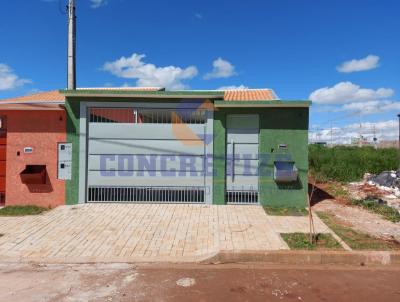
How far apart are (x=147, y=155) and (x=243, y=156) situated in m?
2.75

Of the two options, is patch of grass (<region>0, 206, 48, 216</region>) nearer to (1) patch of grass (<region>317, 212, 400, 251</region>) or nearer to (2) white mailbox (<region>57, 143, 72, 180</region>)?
(2) white mailbox (<region>57, 143, 72, 180</region>)

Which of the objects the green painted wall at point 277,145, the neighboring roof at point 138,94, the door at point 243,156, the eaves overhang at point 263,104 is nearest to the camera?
the eaves overhang at point 263,104

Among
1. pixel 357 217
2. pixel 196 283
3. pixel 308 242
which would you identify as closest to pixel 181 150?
pixel 308 242

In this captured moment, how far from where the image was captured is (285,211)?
27.2 ft

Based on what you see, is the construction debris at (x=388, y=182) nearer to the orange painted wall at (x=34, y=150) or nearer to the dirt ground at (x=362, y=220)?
the dirt ground at (x=362, y=220)

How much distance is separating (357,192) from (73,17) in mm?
12690

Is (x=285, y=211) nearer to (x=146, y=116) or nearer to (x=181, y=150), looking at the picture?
(x=181, y=150)

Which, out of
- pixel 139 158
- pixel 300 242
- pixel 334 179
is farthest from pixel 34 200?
pixel 334 179

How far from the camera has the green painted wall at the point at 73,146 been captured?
885 cm

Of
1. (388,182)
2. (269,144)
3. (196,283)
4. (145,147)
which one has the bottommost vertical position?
(196,283)

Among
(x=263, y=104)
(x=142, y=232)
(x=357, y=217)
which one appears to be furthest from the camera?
(x=263, y=104)

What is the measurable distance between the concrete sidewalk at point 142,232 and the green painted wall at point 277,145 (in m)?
0.72

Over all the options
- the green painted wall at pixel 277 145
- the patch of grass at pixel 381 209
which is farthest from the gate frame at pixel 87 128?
the patch of grass at pixel 381 209

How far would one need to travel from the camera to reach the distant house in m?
8.81
